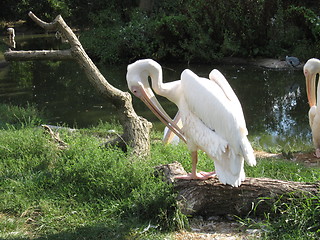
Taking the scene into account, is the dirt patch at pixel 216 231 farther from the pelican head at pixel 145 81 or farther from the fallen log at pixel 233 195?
the pelican head at pixel 145 81

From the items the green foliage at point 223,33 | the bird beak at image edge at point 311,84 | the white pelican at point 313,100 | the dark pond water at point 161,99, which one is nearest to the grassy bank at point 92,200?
the white pelican at point 313,100

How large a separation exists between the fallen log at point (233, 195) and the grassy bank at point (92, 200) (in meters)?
0.09

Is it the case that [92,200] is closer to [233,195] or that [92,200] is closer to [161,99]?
[233,195]

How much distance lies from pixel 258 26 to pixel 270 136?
7.55 metres

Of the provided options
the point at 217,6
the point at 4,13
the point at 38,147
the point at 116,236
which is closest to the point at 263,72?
the point at 217,6

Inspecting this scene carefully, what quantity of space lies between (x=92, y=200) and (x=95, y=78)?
Result: 1686 millimetres

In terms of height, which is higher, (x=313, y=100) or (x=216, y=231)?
(x=313, y=100)

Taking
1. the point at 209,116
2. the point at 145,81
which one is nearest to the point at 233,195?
the point at 209,116

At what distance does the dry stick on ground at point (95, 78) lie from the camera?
190 inches

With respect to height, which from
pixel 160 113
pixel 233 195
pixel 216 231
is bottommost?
pixel 216 231

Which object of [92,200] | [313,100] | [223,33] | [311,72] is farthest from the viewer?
[223,33]

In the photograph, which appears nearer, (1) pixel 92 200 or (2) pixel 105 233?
(2) pixel 105 233

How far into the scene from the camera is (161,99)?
10.3 meters

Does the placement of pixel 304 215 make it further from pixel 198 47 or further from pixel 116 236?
pixel 198 47
